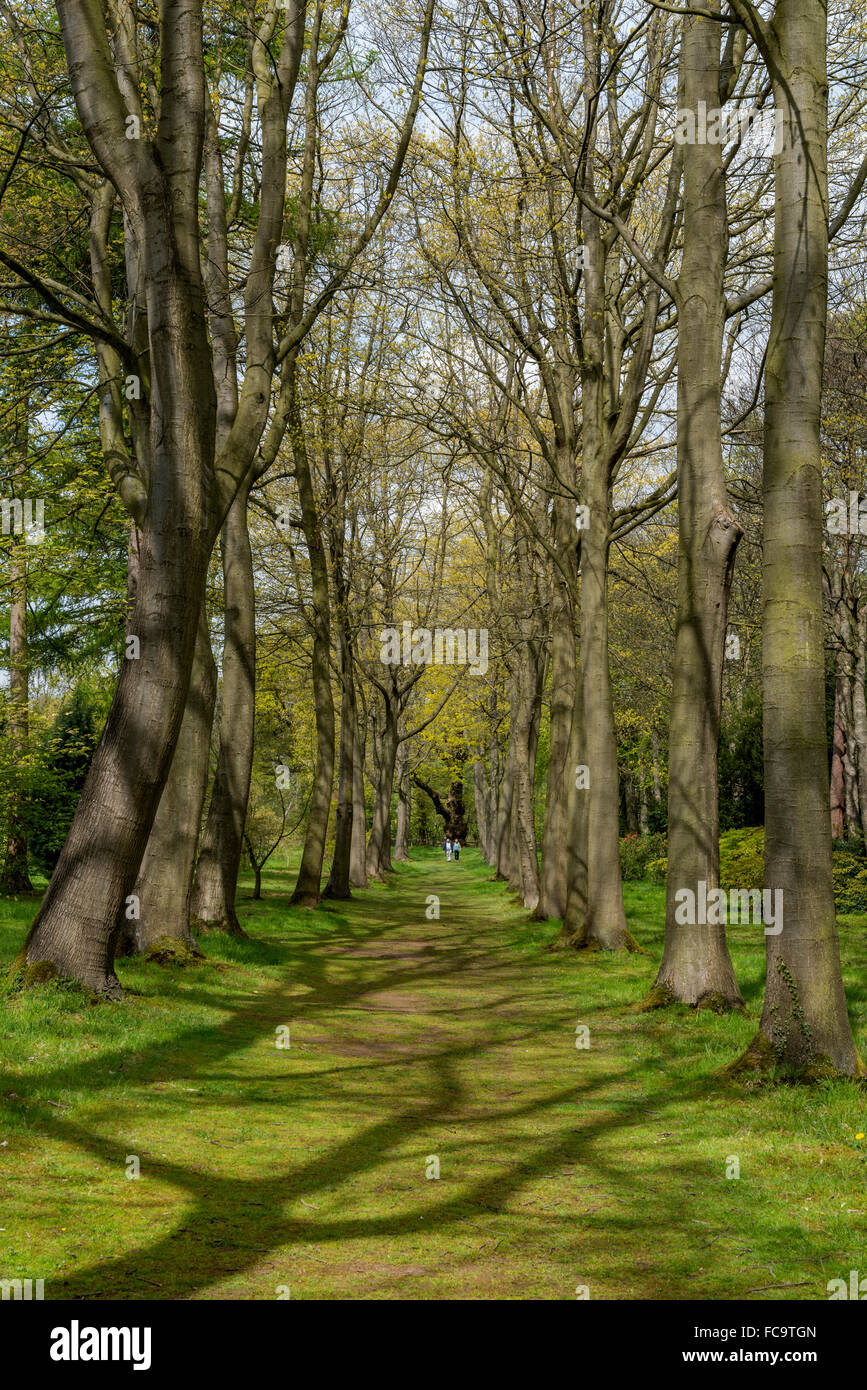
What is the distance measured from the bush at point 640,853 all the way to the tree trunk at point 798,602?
21.4 meters

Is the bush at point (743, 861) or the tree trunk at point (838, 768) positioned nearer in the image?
the bush at point (743, 861)

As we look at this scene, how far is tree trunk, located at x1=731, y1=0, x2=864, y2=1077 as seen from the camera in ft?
22.9

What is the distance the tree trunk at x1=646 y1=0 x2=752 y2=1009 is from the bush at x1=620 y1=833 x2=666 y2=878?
18.5 m

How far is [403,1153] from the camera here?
6141mm

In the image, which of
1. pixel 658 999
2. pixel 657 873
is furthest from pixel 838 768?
pixel 658 999

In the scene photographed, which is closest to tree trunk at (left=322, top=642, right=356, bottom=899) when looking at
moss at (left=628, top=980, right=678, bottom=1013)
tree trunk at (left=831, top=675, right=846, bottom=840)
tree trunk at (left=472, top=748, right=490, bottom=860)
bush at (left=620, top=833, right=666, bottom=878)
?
bush at (left=620, top=833, right=666, bottom=878)

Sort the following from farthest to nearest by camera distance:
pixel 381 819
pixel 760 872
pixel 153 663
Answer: pixel 381 819 < pixel 760 872 < pixel 153 663

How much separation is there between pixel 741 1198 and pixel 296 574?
824 inches

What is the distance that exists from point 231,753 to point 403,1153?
9.61 meters

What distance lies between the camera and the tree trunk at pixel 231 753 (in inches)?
571

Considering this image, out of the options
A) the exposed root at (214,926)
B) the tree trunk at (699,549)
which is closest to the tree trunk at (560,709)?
the exposed root at (214,926)

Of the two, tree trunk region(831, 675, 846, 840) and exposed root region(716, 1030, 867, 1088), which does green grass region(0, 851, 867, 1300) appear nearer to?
exposed root region(716, 1030, 867, 1088)

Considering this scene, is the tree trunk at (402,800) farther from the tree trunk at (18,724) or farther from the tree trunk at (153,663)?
the tree trunk at (153,663)

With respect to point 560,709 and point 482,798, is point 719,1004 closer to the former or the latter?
point 560,709
